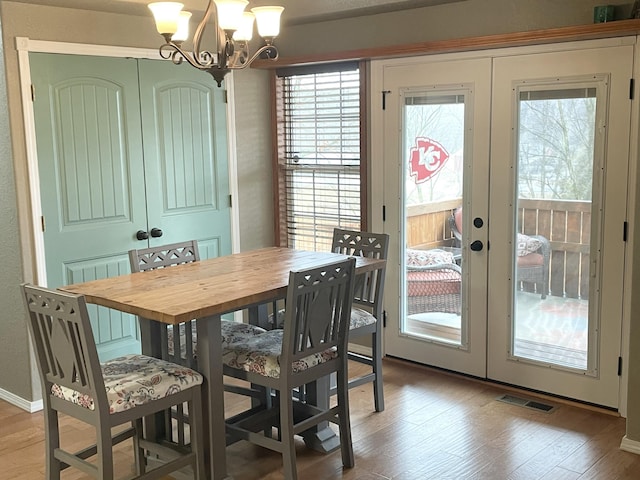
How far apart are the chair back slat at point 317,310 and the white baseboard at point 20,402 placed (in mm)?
1879

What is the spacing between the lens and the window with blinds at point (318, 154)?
4828 millimetres

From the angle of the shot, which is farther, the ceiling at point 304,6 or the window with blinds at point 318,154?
the window with blinds at point 318,154

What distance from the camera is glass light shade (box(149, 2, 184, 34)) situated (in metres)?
2.75

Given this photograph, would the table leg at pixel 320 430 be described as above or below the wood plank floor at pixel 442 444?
above

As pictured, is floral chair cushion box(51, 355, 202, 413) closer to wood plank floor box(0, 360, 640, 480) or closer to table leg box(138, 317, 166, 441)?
table leg box(138, 317, 166, 441)

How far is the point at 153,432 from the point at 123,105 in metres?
2.07

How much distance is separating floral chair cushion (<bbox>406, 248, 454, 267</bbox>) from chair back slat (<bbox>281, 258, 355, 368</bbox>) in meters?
1.39

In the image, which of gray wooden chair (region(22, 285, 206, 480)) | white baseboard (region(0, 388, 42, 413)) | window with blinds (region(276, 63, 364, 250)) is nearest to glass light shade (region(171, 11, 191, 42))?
gray wooden chair (region(22, 285, 206, 480))

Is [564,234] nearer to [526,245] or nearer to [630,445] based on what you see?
[526,245]

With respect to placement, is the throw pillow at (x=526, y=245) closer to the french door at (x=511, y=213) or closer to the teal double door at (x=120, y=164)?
the french door at (x=511, y=213)

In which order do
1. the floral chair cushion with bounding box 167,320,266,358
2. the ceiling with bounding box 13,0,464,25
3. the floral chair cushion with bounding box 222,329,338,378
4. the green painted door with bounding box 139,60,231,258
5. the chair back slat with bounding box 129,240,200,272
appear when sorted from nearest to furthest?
1. the floral chair cushion with bounding box 222,329,338,378
2. the floral chair cushion with bounding box 167,320,266,358
3. the chair back slat with bounding box 129,240,200,272
4. the ceiling with bounding box 13,0,464,25
5. the green painted door with bounding box 139,60,231,258

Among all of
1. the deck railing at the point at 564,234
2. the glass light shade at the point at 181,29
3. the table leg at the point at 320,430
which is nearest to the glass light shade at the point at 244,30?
the glass light shade at the point at 181,29

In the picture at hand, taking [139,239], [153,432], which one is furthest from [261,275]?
[139,239]

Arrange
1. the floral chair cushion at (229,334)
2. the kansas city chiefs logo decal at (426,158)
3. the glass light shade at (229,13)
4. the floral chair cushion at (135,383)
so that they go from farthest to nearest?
1. the kansas city chiefs logo decal at (426,158)
2. the floral chair cushion at (229,334)
3. the glass light shade at (229,13)
4. the floral chair cushion at (135,383)
